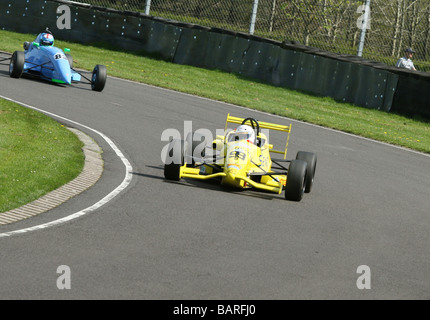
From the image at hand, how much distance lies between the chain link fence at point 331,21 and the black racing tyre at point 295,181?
12.8m

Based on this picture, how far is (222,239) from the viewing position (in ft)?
26.4

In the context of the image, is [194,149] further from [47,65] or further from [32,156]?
[47,65]

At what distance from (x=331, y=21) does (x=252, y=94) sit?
3803 millimetres

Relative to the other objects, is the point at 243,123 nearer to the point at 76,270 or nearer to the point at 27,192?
the point at 27,192

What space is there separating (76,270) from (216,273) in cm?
117

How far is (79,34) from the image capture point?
25688mm

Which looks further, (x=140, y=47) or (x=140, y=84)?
(x=140, y=47)

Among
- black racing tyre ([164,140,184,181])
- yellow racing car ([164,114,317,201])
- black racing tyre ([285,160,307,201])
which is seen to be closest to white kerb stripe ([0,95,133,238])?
black racing tyre ([164,140,184,181])

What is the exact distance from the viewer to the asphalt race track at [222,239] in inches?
253
